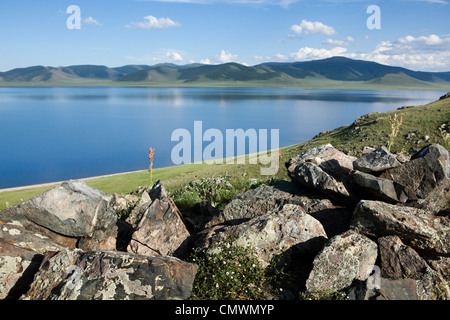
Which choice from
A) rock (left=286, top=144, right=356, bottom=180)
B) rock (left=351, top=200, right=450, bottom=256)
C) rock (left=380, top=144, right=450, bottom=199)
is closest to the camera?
rock (left=351, top=200, right=450, bottom=256)

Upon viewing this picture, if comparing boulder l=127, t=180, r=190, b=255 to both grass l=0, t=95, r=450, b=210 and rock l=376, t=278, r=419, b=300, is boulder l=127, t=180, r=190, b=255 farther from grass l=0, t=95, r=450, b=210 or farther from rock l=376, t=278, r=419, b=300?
grass l=0, t=95, r=450, b=210

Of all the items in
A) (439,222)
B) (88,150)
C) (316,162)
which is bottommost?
(88,150)

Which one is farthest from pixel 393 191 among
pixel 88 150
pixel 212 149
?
pixel 88 150

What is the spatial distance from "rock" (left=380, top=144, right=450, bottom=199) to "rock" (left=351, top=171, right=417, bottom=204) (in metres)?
0.46

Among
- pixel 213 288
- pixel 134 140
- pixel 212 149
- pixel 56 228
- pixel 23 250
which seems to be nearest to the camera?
pixel 213 288

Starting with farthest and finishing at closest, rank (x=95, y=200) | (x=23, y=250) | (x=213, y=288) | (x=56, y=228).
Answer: (x=95, y=200), (x=56, y=228), (x=23, y=250), (x=213, y=288)

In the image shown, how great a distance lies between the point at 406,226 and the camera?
7121 millimetres

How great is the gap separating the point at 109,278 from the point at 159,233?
8.37 ft

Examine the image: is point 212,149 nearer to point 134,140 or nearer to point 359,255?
point 134,140

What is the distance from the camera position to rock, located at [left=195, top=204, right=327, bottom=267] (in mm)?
7648

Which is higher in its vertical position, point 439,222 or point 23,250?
point 439,222

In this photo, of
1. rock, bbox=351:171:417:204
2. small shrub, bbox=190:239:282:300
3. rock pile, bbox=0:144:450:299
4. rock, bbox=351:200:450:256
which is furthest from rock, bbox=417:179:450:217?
small shrub, bbox=190:239:282:300

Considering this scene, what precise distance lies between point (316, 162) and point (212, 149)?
57.3 m

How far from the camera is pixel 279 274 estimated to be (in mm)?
7398
